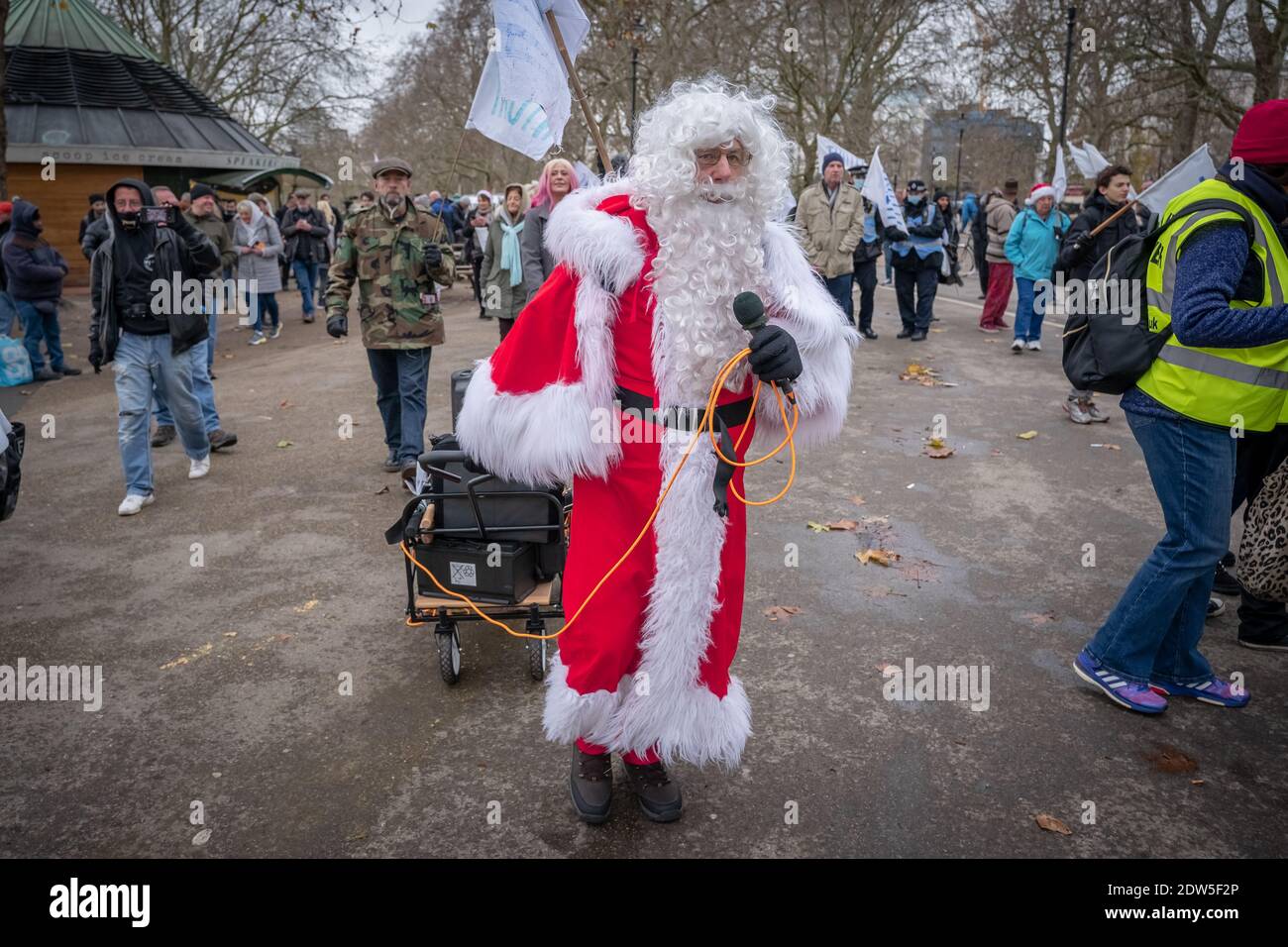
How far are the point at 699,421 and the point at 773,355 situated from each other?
1.09 ft

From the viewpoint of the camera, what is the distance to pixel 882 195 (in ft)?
40.9

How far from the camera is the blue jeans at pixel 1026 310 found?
11.4 meters

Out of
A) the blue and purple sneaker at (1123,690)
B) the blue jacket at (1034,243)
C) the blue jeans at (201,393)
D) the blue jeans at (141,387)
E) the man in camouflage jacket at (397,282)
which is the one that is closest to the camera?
the blue and purple sneaker at (1123,690)

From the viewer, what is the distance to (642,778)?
306 centimetres

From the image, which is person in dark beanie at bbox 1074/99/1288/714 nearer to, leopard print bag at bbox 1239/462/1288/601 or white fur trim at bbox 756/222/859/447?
leopard print bag at bbox 1239/462/1288/601

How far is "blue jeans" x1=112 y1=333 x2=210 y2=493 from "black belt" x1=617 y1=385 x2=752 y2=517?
15.5 ft

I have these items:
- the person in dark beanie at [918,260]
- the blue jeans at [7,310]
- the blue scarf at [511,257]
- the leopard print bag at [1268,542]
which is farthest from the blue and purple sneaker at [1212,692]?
the blue jeans at [7,310]

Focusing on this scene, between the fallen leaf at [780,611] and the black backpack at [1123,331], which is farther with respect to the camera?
the fallen leaf at [780,611]

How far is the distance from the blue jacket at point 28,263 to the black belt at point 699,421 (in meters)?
10.3

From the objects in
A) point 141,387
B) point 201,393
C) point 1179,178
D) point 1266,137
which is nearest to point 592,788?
point 1266,137

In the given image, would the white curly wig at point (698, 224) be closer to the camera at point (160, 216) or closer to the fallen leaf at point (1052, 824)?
the fallen leaf at point (1052, 824)

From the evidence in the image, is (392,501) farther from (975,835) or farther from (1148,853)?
(1148,853)
